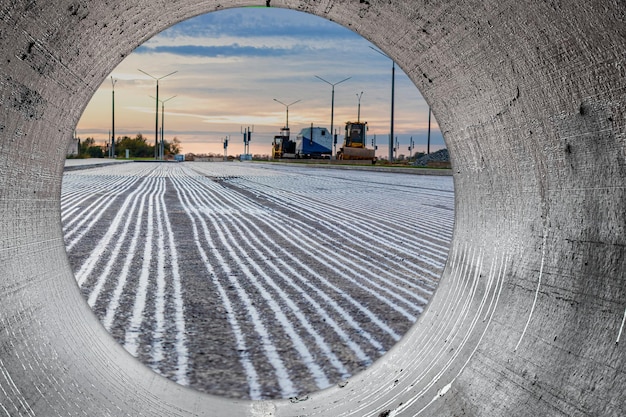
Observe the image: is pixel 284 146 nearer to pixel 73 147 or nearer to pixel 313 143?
pixel 313 143

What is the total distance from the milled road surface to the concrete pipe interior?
2.02ft

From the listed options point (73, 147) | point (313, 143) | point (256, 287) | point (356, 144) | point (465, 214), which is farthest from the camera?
point (313, 143)

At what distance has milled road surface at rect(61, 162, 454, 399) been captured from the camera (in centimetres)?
353

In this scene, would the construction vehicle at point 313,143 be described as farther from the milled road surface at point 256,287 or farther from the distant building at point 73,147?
the milled road surface at point 256,287

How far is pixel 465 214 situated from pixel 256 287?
2.91 metres

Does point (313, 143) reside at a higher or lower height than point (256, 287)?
higher

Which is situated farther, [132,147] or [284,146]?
[132,147]

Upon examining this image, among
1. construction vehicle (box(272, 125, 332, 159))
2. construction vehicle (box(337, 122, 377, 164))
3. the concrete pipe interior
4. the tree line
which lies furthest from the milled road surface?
the tree line

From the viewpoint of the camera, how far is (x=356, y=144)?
61500 mm

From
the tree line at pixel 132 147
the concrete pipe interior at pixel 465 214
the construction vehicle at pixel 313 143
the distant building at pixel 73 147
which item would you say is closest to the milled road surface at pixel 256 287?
the concrete pipe interior at pixel 465 214

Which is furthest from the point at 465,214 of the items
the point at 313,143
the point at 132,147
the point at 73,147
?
the point at 132,147

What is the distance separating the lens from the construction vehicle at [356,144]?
195ft

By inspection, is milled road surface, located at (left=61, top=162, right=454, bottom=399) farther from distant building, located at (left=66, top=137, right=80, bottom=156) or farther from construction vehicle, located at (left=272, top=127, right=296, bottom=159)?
construction vehicle, located at (left=272, top=127, right=296, bottom=159)

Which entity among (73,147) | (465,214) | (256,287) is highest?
(73,147)
